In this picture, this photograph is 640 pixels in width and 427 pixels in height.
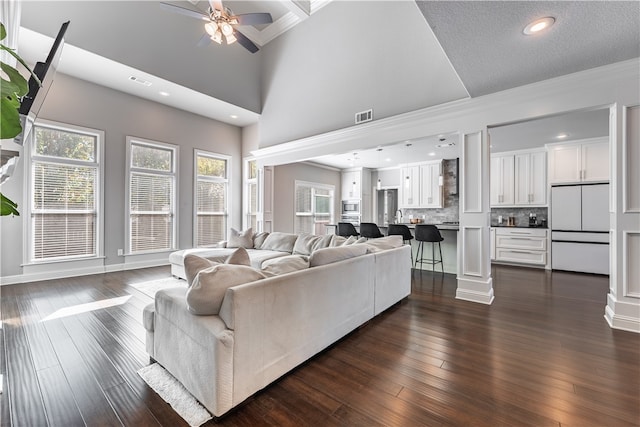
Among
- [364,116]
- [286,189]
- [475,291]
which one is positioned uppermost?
[364,116]

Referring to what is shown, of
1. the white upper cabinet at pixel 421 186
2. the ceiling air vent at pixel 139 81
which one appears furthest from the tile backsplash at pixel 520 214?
the ceiling air vent at pixel 139 81

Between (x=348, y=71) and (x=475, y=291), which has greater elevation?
(x=348, y=71)

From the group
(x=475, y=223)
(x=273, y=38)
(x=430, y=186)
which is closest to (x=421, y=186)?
(x=430, y=186)

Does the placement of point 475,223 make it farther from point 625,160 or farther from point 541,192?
point 541,192

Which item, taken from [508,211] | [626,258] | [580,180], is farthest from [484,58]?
[508,211]

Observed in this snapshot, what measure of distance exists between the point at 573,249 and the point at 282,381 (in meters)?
6.46

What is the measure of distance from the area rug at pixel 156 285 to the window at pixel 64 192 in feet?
5.50

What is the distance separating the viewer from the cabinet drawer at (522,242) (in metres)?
5.80

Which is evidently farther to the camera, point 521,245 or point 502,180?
point 502,180

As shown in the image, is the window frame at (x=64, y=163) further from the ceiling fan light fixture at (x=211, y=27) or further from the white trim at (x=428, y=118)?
the white trim at (x=428, y=118)

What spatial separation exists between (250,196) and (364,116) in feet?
13.2

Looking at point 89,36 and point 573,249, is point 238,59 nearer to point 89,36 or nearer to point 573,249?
point 89,36

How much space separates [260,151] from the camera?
22.6 feet

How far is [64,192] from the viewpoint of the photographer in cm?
484
